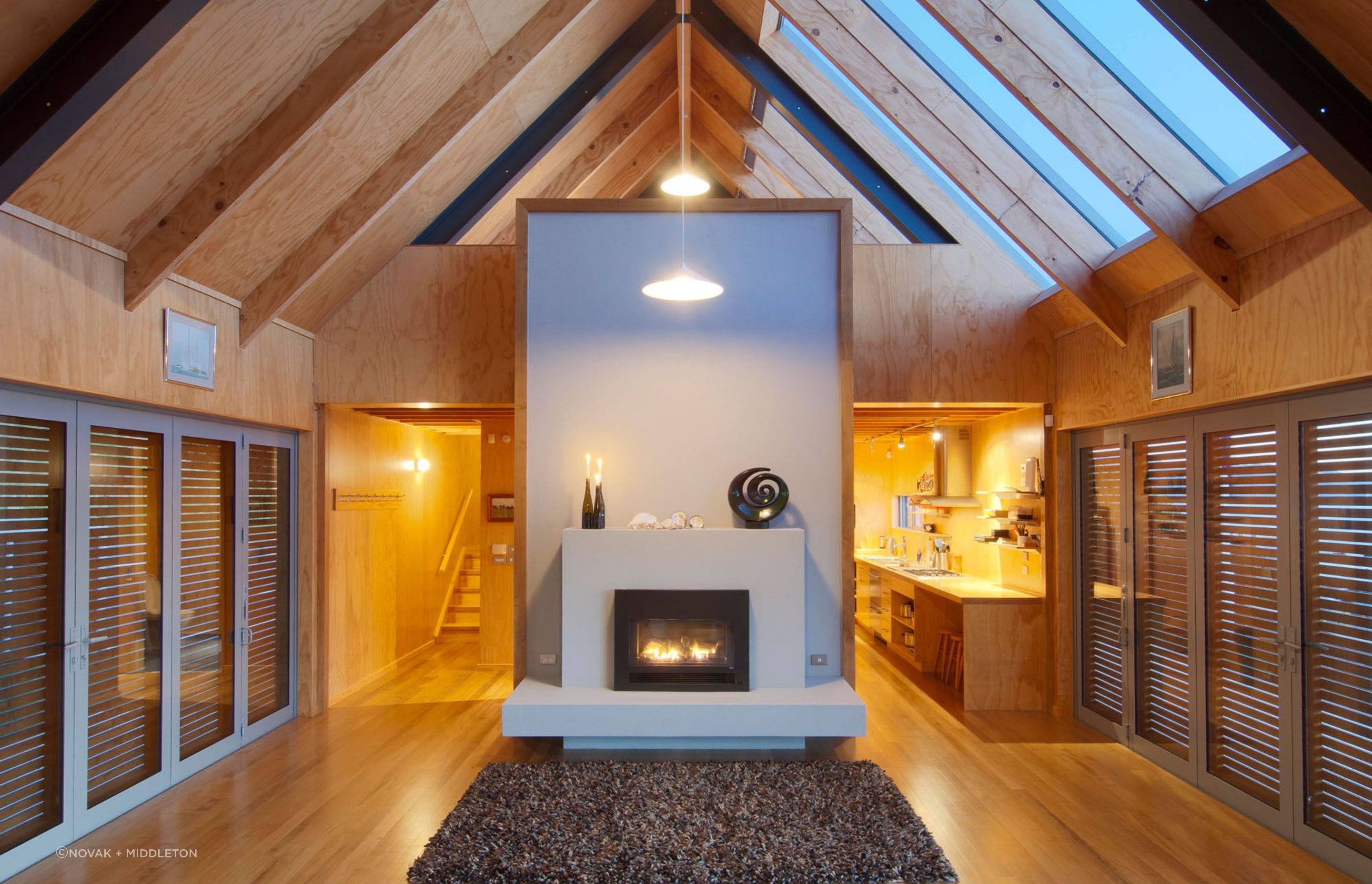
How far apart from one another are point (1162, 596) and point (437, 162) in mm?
5265

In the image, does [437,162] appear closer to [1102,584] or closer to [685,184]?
[685,184]

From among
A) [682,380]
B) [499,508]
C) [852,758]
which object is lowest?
[852,758]

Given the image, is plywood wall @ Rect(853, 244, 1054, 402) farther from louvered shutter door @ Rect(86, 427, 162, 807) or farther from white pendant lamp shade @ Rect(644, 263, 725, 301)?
louvered shutter door @ Rect(86, 427, 162, 807)

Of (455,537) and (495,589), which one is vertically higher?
(455,537)

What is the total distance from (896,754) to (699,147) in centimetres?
658

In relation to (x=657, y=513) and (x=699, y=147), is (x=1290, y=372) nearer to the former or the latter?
(x=657, y=513)

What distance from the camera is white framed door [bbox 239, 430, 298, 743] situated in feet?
18.3

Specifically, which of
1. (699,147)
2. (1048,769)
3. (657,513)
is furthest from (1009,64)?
(699,147)

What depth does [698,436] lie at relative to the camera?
5426 millimetres

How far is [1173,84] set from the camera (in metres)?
3.94

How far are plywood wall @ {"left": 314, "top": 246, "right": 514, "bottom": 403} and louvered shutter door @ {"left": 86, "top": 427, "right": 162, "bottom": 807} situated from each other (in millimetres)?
1768

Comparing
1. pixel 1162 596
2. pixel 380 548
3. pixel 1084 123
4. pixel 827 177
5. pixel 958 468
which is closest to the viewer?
pixel 1084 123

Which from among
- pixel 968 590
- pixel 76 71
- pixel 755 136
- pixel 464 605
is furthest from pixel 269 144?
pixel 464 605

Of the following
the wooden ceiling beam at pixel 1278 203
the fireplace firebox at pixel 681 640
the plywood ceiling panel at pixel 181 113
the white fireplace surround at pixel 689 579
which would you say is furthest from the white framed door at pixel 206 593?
the wooden ceiling beam at pixel 1278 203
